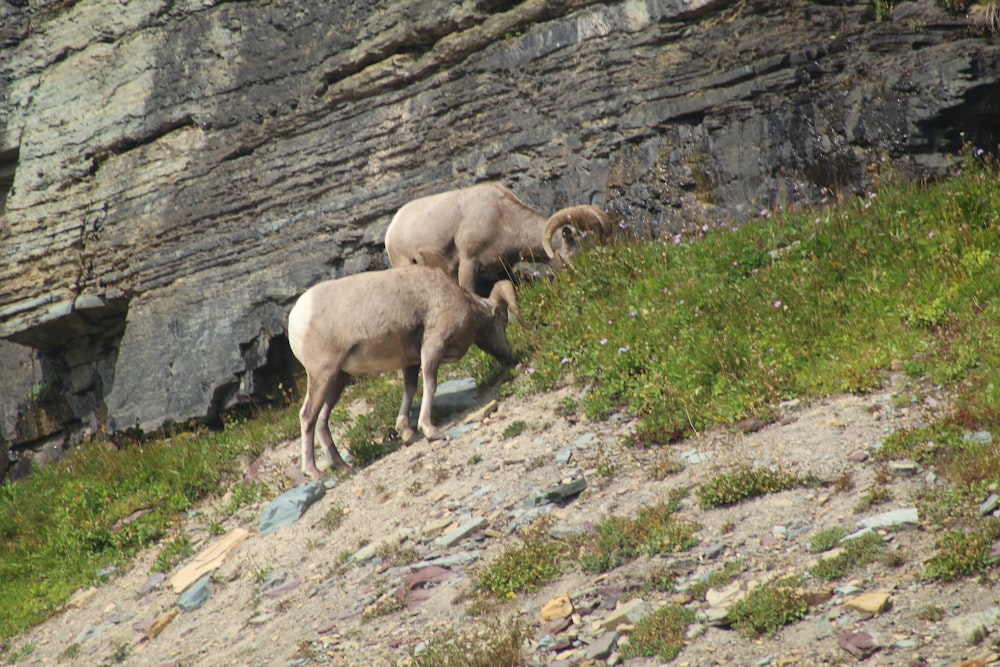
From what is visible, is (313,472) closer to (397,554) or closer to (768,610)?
(397,554)

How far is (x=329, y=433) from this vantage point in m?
11.1

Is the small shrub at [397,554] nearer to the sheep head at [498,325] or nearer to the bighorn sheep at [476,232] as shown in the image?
the sheep head at [498,325]

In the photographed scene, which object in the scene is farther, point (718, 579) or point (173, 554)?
point (173, 554)

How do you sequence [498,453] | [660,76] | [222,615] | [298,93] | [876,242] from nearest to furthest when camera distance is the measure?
[222,615]
[498,453]
[876,242]
[660,76]
[298,93]

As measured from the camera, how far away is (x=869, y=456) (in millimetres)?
7461

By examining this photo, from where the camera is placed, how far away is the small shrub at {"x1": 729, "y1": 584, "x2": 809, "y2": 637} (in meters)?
5.80

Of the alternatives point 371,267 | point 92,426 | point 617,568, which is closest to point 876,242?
point 617,568

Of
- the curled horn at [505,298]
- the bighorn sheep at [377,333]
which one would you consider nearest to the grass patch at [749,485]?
the bighorn sheep at [377,333]

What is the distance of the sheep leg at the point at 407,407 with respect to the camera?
1096 centimetres

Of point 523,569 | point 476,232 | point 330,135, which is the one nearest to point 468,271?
point 476,232

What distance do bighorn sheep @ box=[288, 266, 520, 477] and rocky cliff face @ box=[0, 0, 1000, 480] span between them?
4195mm

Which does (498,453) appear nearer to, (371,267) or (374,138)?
(371,267)

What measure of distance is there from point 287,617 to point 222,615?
105 centimetres

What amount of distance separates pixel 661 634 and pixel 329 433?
5.82 meters
